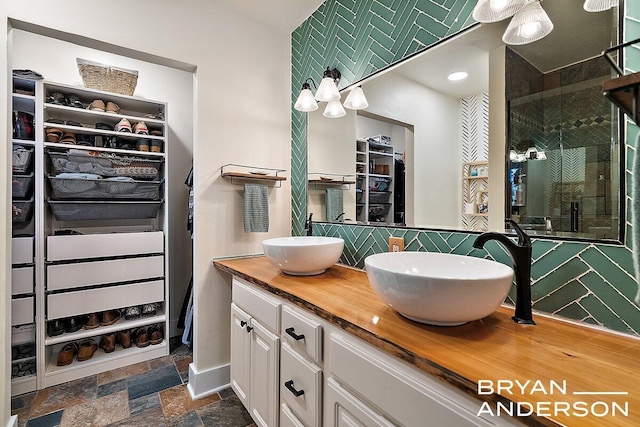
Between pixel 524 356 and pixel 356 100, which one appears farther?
pixel 356 100

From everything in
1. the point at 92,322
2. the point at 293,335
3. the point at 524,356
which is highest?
the point at 524,356

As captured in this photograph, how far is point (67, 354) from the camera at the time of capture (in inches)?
82.5

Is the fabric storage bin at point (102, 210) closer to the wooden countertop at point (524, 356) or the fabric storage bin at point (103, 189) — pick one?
the fabric storage bin at point (103, 189)

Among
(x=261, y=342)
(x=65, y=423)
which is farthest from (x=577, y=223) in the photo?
(x=65, y=423)

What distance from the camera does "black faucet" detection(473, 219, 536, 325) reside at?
0.90 meters

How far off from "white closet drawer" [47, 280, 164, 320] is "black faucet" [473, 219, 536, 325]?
2.42 metres

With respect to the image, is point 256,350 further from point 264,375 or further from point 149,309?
point 149,309

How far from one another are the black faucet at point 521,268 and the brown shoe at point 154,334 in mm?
2566

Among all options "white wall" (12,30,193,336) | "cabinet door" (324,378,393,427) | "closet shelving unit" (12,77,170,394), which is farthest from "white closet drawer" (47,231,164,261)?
"cabinet door" (324,378,393,427)

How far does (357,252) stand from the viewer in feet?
5.69

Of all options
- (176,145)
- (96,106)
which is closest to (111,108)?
(96,106)

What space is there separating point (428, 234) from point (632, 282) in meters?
0.66

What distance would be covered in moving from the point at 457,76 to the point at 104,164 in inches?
96.4

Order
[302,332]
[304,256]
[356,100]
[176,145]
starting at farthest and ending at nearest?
[176,145] < [356,100] < [304,256] < [302,332]
